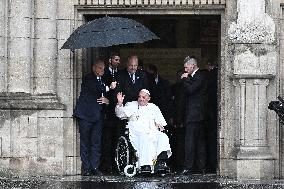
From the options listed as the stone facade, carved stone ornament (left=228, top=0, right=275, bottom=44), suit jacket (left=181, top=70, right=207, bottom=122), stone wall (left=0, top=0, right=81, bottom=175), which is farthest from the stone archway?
suit jacket (left=181, top=70, right=207, bottom=122)

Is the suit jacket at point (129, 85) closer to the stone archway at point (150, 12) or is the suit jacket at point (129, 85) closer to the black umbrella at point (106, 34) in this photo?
the stone archway at point (150, 12)

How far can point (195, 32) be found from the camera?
24.9m

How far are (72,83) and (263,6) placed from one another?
366 centimetres

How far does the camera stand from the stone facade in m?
18.7

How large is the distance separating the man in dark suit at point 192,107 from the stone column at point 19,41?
9.32ft

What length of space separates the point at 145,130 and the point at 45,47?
232 centimetres

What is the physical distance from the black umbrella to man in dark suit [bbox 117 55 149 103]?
1.07m

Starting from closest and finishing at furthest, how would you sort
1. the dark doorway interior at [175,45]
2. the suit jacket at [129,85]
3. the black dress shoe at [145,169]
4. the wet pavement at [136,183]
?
the wet pavement at [136,183], the black dress shoe at [145,169], the suit jacket at [129,85], the dark doorway interior at [175,45]

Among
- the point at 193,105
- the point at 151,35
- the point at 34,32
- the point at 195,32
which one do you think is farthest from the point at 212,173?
the point at 195,32

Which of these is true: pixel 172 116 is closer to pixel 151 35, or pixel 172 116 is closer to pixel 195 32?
pixel 151 35

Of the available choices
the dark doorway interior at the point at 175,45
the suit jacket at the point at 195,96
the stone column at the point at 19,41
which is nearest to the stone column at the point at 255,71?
the suit jacket at the point at 195,96

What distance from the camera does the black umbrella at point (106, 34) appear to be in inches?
718

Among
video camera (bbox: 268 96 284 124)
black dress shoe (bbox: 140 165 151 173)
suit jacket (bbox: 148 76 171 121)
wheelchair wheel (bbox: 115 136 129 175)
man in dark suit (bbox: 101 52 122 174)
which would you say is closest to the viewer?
video camera (bbox: 268 96 284 124)

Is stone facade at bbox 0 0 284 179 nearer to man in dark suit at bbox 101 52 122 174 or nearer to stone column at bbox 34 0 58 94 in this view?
stone column at bbox 34 0 58 94
